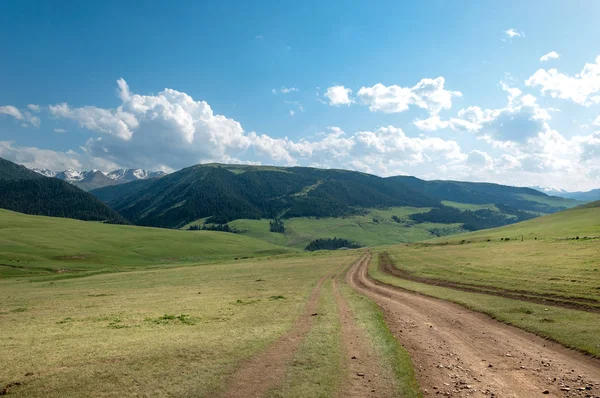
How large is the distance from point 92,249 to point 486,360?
432 ft

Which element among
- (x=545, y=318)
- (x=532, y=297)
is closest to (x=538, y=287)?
(x=532, y=297)

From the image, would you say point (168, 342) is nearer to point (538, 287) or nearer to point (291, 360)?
point (291, 360)

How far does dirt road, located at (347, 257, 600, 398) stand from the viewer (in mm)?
13633

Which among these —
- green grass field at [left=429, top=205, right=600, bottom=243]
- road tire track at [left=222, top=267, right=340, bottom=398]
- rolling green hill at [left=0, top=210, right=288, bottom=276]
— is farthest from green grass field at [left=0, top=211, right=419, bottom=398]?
green grass field at [left=429, top=205, right=600, bottom=243]

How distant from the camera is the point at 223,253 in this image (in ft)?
495

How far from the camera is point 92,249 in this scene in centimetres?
12025

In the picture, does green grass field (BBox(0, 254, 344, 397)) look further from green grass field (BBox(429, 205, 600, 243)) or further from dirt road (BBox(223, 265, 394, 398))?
green grass field (BBox(429, 205, 600, 243))

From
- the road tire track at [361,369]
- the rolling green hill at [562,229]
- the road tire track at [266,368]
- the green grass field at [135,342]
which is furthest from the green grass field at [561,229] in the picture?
the road tire track at [266,368]

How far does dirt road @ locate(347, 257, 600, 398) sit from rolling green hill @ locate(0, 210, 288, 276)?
90.4 m

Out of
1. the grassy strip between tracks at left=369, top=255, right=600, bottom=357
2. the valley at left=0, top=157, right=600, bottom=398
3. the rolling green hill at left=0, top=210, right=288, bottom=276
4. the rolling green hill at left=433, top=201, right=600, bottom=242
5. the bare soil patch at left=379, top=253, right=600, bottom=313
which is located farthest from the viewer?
the rolling green hill at left=433, top=201, right=600, bottom=242

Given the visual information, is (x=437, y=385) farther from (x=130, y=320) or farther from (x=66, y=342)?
(x=130, y=320)

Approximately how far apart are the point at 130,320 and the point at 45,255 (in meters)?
94.5

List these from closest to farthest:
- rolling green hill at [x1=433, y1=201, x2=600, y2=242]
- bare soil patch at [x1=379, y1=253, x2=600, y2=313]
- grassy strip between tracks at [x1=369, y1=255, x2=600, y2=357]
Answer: grassy strip between tracks at [x1=369, y1=255, x2=600, y2=357] < bare soil patch at [x1=379, y1=253, x2=600, y2=313] < rolling green hill at [x1=433, y1=201, x2=600, y2=242]

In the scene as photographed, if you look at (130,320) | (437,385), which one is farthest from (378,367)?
(130,320)
